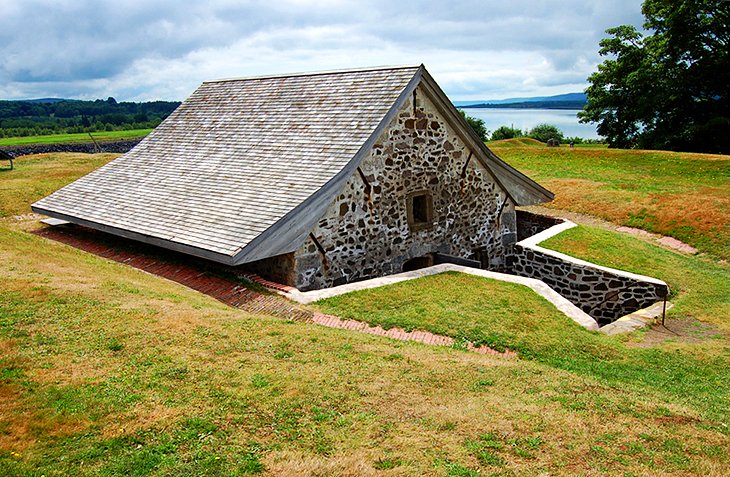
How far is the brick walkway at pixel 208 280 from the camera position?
35.1 feet

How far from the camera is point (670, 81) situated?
137 ft

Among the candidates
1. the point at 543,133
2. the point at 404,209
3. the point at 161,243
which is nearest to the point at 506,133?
the point at 543,133

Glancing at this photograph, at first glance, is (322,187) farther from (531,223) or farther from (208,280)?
(531,223)

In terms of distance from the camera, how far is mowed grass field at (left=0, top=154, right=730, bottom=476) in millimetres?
5859

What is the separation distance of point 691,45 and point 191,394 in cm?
4444

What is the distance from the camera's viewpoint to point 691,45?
40844 millimetres

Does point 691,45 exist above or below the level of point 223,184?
above

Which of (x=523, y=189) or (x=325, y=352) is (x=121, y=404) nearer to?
(x=325, y=352)

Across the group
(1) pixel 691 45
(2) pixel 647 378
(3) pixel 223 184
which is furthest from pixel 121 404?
(1) pixel 691 45

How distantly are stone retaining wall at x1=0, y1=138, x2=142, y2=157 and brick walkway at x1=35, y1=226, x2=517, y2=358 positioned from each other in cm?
4571

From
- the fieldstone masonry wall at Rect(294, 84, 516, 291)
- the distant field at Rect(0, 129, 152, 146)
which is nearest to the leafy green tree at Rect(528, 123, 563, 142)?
the distant field at Rect(0, 129, 152, 146)

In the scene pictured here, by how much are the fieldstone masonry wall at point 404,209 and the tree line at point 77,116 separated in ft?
302

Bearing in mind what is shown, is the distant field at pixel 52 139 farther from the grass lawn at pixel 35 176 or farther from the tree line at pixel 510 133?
the tree line at pixel 510 133

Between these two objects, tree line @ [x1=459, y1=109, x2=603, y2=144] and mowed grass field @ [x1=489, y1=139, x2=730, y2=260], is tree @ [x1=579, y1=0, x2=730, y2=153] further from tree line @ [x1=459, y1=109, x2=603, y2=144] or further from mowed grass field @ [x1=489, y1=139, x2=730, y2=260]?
tree line @ [x1=459, y1=109, x2=603, y2=144]
